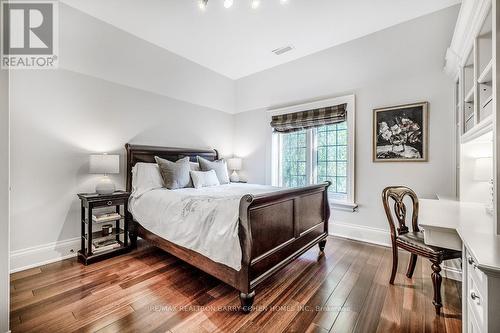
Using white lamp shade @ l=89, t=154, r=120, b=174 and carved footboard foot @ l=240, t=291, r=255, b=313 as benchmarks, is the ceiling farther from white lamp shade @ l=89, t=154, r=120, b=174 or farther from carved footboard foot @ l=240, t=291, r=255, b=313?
carved footboard foot @ l=240, t=291, r=255, b=313

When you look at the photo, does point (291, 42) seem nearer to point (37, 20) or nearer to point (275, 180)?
point (275, 180)

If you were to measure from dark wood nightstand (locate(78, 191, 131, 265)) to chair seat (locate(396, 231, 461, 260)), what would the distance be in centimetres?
314

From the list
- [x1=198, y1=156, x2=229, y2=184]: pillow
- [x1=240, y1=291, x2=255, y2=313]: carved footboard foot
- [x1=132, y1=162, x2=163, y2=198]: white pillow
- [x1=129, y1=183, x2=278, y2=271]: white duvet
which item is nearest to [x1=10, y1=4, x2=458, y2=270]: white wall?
[x1=132, y1=162, x2=163, y2=198]: white pillow

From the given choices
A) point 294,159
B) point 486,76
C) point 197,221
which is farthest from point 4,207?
point 294,159

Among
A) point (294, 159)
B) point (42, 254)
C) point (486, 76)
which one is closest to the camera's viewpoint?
point (486, 76)

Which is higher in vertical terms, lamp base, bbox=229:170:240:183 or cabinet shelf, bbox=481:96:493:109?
cabinet shelf, bbox=481:96:493:109

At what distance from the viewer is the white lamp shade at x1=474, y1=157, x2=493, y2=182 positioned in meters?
1.88

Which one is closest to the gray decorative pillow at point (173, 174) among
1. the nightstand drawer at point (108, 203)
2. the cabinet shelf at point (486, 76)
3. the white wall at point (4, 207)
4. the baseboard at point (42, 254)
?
the nightstand drawer at point (108, 203)

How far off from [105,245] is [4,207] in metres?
1.61

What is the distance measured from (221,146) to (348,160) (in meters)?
2.61

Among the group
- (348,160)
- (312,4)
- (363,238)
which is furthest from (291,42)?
(363,238)

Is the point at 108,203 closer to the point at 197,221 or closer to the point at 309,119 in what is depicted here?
the point at 197,221

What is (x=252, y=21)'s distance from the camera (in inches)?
119

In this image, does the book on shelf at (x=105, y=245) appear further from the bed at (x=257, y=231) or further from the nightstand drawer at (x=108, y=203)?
the nightstand drawer at (x=108, y=203)
